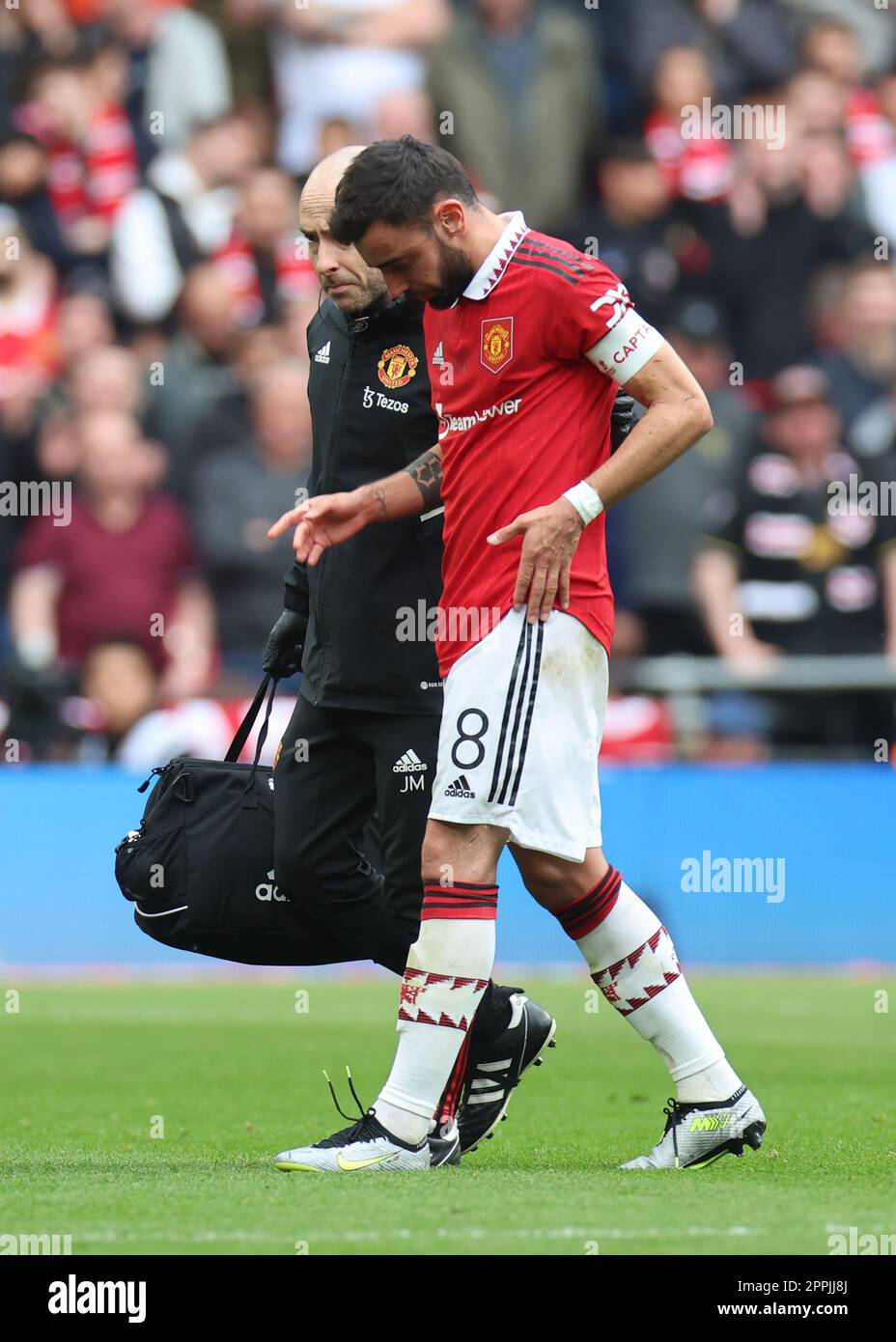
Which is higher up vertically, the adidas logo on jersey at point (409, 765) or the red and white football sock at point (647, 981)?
the adidas logo on jersey at point (409, 765)

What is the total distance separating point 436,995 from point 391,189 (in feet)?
6.39

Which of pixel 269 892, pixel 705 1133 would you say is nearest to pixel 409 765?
pixel 269 892

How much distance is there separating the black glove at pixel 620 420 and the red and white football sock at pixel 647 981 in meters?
1.08

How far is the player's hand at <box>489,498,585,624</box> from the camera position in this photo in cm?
547

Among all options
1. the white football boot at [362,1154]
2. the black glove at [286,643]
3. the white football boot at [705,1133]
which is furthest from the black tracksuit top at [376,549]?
the white football boot at [705,1133]

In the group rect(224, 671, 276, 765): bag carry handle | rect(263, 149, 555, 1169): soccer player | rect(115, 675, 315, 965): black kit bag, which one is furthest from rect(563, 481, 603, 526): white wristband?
rect(115, 675, 315, 965): black kit bag

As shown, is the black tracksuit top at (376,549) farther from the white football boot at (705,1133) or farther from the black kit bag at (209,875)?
the white football boot at (705,1133)

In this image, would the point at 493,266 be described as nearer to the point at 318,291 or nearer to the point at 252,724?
the point at 252,724

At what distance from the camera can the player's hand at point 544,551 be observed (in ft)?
18.0

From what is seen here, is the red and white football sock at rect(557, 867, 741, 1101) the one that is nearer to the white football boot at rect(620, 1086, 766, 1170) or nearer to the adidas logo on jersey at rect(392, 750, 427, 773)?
the white football boot at rect(620, 1086, 766, 1170)

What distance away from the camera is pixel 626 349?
5492 millimetres

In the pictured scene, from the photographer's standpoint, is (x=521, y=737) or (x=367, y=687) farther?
(x=367, y=687)

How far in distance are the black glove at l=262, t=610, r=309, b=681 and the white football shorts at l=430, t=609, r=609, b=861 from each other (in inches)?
42.2

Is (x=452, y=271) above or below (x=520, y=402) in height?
above
